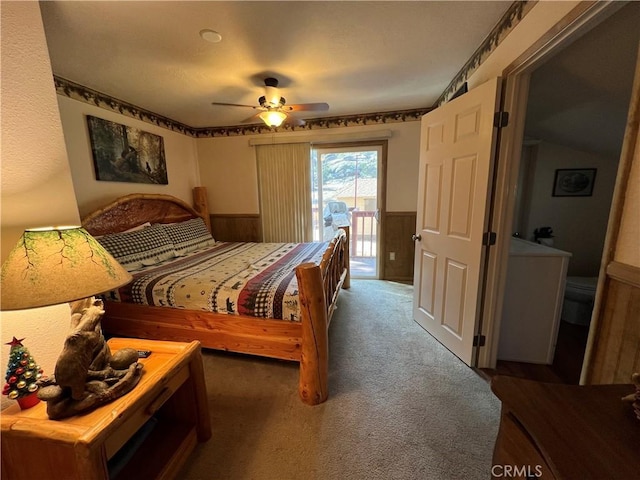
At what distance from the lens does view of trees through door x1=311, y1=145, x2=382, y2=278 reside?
3768 millimetres

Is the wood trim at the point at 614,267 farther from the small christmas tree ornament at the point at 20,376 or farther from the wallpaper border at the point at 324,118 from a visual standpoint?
the small christmas tree ornament at the point at 20,376

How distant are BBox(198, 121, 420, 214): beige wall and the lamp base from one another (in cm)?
331

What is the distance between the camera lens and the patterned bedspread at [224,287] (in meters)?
1.75

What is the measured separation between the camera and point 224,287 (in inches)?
73.5

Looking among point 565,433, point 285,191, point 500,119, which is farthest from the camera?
point 285,191

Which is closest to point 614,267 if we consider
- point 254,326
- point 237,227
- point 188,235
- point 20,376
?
point 254,326

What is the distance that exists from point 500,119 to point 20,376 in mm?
2624

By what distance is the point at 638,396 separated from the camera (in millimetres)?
642

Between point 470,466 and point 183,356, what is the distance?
1.49 meters

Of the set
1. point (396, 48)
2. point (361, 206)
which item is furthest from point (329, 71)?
point (361, 206)

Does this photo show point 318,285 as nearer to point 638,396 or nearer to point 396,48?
point 638,396

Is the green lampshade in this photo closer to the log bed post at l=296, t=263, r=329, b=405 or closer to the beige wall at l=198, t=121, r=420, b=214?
the log bed post at l=296, t=263, r=329, b=405

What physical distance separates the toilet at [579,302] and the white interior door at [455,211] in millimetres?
1276

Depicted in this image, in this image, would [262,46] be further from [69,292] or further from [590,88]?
[590,88]
